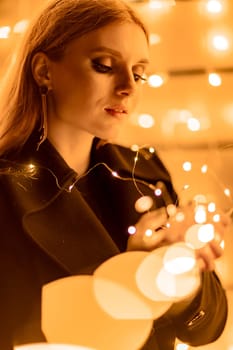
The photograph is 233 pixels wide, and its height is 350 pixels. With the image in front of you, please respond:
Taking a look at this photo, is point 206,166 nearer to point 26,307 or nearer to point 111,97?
point 111,97

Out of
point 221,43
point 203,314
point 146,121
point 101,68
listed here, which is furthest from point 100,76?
point 203,314

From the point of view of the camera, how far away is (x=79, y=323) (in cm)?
61

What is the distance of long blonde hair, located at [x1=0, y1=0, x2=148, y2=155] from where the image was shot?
651mm

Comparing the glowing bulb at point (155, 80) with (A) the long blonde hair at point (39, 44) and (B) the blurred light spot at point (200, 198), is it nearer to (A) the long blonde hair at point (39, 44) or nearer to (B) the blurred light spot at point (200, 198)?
(A) the long blonde hair at point (39, 44)

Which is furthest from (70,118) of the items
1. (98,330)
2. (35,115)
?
(98,330)

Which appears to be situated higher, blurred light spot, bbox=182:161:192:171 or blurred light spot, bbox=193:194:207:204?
blurred light spot, bbox=182:161:192:171

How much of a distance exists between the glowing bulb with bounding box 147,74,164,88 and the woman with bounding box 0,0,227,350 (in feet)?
0.12

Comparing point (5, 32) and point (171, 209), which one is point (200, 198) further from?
point (5, 32)

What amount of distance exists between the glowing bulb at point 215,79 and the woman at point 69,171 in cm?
11

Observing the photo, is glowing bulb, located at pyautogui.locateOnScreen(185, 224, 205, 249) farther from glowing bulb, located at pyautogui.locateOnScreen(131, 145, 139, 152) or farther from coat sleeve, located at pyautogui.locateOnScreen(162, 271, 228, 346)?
glowing bulb, located at pyautogui.locateOnScreen(131, 145, 139, 152)

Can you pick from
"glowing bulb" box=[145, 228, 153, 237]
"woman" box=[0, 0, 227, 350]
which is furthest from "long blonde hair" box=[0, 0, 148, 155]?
"glowing bulb" box=[145, 228, 153, 237]

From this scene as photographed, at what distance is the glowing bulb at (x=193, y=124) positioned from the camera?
72 centimetres

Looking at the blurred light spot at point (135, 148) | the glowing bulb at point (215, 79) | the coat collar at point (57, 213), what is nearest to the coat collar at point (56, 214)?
the coat collar at point (57, 213)

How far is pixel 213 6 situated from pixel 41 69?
28 centimetres
